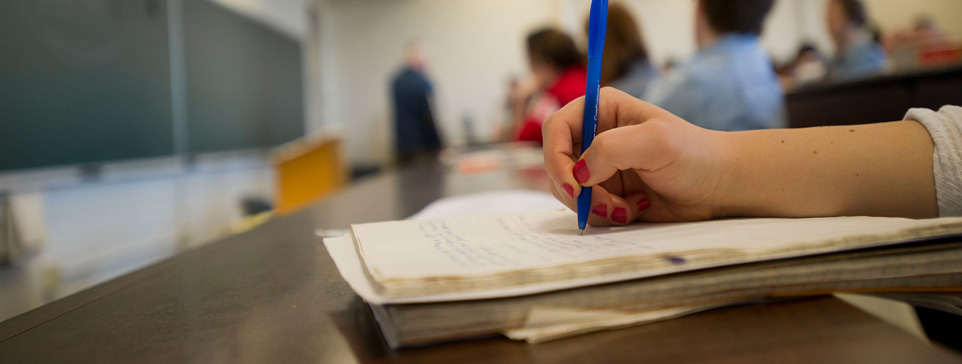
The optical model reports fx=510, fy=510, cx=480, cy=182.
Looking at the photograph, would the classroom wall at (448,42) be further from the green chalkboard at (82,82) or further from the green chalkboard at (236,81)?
the green chalkboard at (82,82)

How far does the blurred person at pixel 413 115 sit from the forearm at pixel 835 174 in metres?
4.58

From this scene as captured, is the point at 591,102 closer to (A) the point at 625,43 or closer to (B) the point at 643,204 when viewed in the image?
(B) the point at 643,204

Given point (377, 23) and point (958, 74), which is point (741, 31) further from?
point (377, 23)

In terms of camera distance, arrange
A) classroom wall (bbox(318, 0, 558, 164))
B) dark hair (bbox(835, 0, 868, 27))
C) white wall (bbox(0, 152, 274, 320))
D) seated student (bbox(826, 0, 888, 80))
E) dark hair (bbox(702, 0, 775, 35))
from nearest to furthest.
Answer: dark hair (bbox(702, 0, 775, 35)) < white wall (bbox(0, 152, 274, 320)) < seated student (bbox(826, 0, 888, 80)) < dark hair (bbox(835, 0, 868, 27)) < classroom wall (bbox(318, 0, 558, 164))

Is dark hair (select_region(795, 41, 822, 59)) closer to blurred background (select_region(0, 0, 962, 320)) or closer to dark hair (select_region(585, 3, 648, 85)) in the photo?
blurred background (select_region(0, 0, 962, 320))

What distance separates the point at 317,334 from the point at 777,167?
1.03 ft

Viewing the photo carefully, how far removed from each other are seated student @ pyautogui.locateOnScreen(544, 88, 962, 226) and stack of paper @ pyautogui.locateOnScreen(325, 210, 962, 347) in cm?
7

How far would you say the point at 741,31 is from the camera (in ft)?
3.40

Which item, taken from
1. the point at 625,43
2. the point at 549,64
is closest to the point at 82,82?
the point at 549,64

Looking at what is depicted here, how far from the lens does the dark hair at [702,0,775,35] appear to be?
982 mm

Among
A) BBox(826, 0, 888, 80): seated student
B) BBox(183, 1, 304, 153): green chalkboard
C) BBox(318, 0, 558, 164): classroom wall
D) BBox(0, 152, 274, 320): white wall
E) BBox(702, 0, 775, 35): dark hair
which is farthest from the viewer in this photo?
BBox(318, 0, 558, 164): classroom wall

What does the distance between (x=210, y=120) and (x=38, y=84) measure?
3.99 feet

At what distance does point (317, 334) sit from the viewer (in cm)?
21

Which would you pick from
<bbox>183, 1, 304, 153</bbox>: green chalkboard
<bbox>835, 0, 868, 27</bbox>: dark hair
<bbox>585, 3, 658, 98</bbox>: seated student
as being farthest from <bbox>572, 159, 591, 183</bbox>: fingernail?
<bbox>835, 0, 868, 27</bbox>: dark hair
